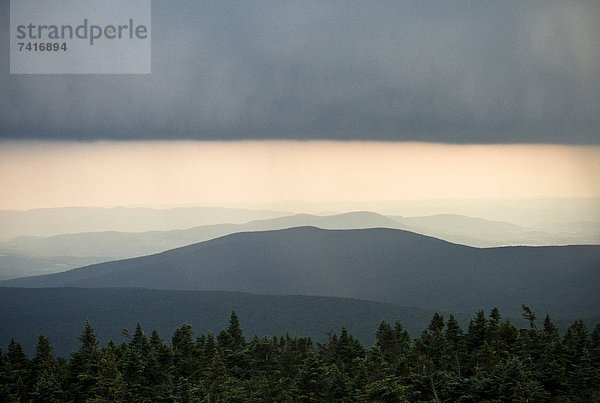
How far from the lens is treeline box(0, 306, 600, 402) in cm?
5662

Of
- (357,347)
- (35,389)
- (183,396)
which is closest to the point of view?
(183,396)

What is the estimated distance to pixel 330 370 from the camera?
6462 centimetres

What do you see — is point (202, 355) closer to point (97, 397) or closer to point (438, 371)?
point (97, 397)

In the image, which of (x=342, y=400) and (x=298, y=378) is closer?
(x=342, y=400)

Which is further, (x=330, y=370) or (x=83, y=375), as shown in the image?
(x=330, y=370)

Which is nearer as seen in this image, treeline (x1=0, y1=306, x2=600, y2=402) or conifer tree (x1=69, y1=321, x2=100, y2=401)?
treeline (x1=0, y1=306, x2=600, y2=402)

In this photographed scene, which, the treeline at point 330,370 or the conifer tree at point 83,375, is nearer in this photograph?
the treeline at point 330,370

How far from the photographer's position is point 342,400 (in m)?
57.5

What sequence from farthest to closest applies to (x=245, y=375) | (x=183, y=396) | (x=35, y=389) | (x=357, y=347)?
(x=357, y=347) < (x=245, y=375) < (x=35, y=389) < (x=183, y=396)

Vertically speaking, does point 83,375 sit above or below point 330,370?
above

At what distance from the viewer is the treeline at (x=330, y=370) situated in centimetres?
5662

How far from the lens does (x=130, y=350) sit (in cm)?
6919

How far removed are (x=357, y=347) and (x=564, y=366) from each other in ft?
74.1

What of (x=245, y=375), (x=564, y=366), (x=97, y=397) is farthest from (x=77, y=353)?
(x=564, y=366)
